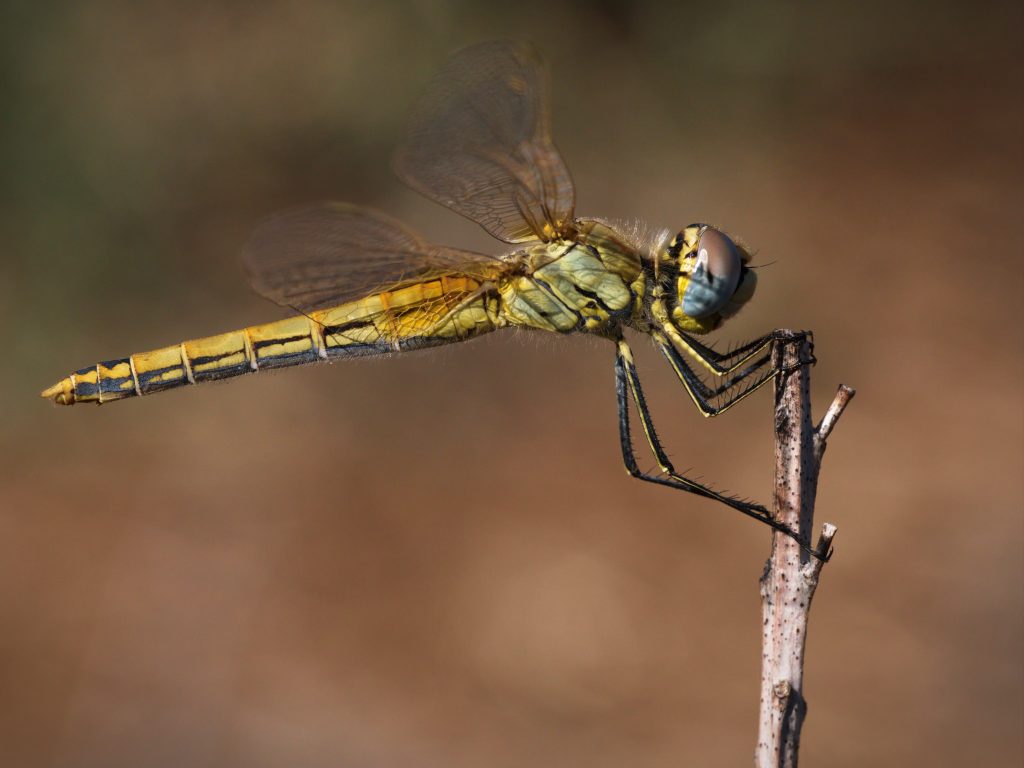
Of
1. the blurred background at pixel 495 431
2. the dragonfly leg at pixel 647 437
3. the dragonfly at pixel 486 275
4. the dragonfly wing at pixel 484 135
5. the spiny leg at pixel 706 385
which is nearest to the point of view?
the spiny leg at pixel 706 385

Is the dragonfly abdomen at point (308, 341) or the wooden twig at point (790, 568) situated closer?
the wooden twig at point (790, 568)

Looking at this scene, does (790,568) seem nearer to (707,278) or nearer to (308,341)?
(707,278)

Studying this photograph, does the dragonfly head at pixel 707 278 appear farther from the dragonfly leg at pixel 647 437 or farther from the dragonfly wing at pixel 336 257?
the dragonfly wing at pixel 336 257

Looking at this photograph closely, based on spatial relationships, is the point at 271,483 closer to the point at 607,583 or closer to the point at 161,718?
the point at 161,718

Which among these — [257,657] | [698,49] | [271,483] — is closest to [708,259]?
[257,657]

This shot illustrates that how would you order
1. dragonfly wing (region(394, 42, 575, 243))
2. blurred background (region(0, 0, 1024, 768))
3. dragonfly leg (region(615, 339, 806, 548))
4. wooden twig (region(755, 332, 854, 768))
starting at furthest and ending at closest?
blurred background (region(0, 0, 1024, 768)) < dragonfly wing (region(394, 42, 575, 243)) < dragonfly leg (region(615, 339, 806, 548)) < wooden twig (region(755, 332, 854, 768))

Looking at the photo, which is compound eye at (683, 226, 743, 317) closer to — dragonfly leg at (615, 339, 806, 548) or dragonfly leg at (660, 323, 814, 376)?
dragonfly leg at (660, 323, 814, 376)

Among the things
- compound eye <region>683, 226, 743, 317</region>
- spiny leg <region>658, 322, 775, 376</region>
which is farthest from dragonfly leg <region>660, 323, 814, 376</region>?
compound eye <region>683, 226, 743, 317</region>

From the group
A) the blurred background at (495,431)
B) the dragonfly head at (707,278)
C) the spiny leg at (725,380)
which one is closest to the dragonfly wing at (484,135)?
the dragonfly head at (707,278)
